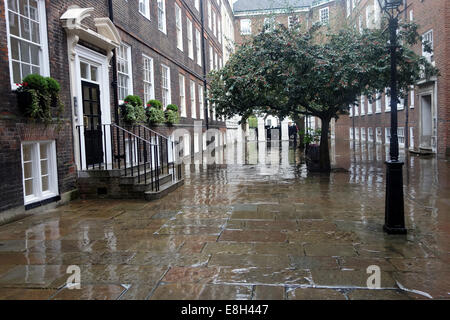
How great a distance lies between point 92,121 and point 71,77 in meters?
1.36

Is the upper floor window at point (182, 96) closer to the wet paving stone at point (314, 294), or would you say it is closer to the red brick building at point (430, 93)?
the red brick building at point (430, 93)

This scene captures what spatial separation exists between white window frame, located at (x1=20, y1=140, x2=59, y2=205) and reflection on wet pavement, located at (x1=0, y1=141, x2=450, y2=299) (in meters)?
0.47

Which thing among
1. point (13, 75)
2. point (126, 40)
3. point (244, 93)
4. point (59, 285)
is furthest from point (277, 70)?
point (59, 285)

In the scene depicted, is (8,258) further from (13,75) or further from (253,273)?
(13,75)

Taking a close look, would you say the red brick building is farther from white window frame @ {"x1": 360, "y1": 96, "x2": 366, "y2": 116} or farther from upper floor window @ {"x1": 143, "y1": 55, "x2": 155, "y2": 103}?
white window frame @ {"x1": 360, "y1": 96, "x2": 366, "y2": 116}

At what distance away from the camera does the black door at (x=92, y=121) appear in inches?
360

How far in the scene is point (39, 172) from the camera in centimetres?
736

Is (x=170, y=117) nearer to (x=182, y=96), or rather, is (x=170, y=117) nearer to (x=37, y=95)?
(x=182, y=96)

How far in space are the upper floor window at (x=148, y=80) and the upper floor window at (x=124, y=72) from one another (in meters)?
1.41

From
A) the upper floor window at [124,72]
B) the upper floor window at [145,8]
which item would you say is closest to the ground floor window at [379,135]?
the upper floor window at [145,8]

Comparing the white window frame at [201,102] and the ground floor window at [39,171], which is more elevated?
the white window frame at [201,102]

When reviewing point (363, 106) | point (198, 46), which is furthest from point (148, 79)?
point (363, 106)
